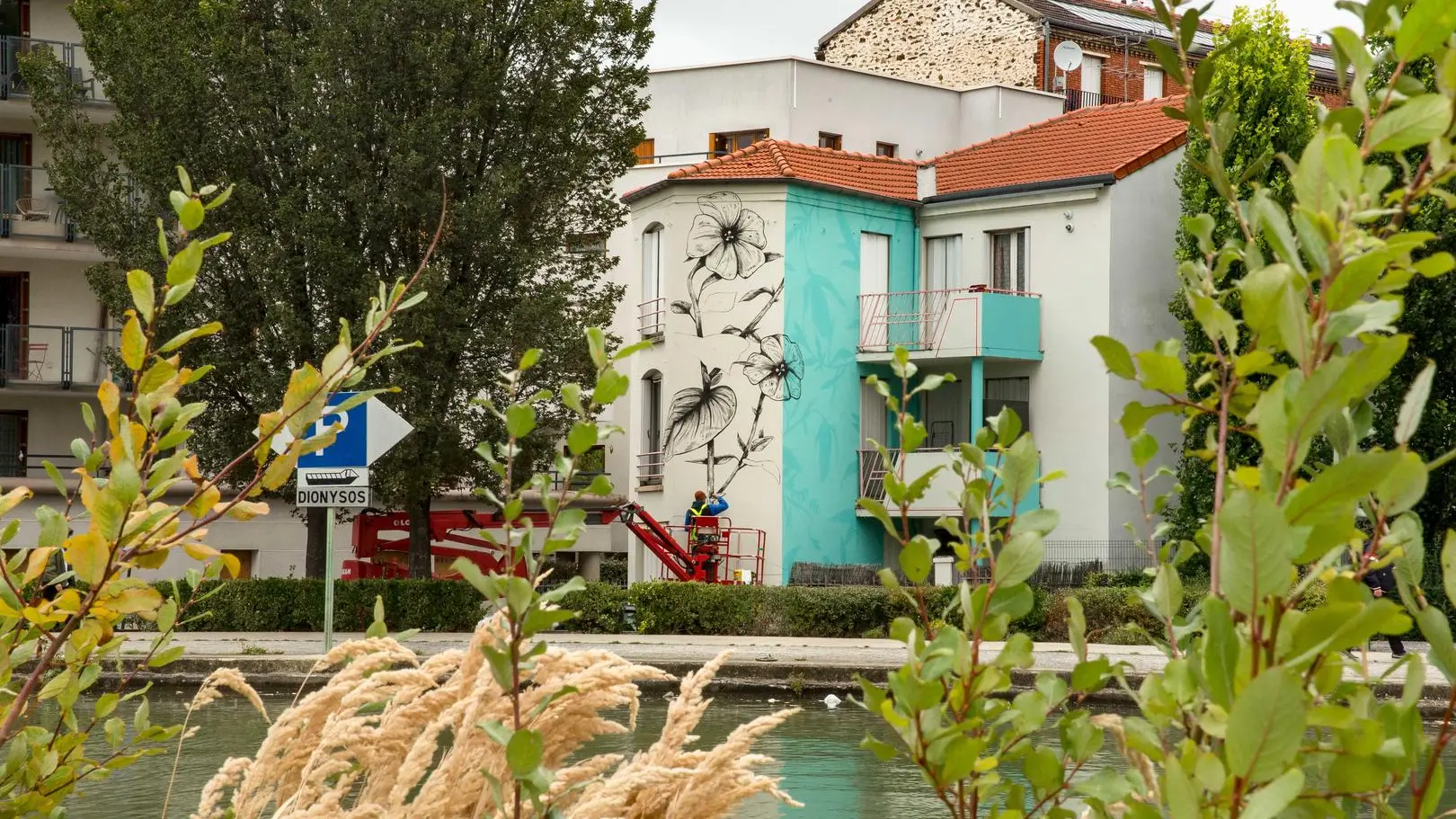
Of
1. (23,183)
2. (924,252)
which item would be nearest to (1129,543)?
(924,252)

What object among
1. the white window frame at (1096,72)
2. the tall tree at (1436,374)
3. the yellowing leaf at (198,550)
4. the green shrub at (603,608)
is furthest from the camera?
the white window frame at (1096,72)

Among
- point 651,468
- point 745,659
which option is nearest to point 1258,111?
point 651,468

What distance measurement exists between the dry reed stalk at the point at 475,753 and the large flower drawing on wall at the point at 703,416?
28.1 metres

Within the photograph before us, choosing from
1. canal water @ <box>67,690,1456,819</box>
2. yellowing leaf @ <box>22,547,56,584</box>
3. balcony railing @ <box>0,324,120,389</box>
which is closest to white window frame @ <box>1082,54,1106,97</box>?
balcony railing @ <box>0,324,120,389</box>

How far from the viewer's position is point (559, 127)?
26.1 metres

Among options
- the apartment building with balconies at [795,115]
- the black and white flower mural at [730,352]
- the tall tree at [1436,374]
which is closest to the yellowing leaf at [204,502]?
the tall tree at [1436,374]

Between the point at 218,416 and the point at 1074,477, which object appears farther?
the point at 1074,477

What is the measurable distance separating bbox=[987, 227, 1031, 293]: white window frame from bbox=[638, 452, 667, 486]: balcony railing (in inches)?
280

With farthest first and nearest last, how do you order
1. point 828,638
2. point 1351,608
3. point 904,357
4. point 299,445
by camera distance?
point 828,638
point 904,357
point 299,445
point 1351,608

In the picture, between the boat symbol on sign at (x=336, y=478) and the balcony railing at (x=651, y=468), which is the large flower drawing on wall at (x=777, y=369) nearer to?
the balcony railing at (x=651, y=468)

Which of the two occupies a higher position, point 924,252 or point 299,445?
point 924,252

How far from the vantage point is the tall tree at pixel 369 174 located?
24547mm

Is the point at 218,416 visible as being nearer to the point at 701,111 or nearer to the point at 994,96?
the point at 701,111

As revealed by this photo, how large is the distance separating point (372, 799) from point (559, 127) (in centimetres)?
2381
